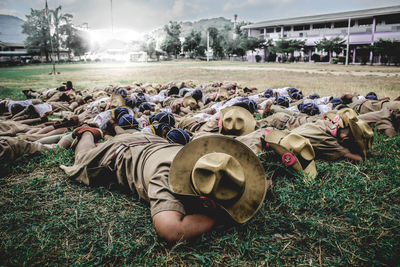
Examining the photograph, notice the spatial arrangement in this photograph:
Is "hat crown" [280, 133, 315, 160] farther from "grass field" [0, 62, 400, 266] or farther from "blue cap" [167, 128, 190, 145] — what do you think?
"blue cap" [167, 128, 190, 145]

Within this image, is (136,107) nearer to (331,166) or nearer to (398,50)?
(331,166)

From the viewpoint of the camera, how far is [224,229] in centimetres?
198

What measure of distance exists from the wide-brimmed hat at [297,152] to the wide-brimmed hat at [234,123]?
0.74 m

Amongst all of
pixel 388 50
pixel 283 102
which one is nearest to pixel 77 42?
pixel 388 50

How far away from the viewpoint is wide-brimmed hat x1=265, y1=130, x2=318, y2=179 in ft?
8.36

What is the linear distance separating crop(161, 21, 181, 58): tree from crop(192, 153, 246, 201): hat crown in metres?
60.7

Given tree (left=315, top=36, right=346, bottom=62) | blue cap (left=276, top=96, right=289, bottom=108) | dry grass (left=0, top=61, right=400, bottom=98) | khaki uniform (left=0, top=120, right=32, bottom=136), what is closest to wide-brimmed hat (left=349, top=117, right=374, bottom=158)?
blue cap (left=276, top=96, right=289, bottom=108)

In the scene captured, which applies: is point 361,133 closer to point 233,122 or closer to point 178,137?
point 233,122

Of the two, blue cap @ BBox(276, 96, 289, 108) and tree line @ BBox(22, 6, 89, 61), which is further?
tree line @ BBox(22, 6, 89, 61)

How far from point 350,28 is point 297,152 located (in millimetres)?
39394

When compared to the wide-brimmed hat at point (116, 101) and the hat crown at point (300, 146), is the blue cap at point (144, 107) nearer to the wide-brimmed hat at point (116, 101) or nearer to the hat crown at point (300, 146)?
the wide-brimmed hat at point (116, 101)

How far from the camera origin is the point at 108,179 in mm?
2639

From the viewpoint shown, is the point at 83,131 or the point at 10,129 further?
the point at 10,129

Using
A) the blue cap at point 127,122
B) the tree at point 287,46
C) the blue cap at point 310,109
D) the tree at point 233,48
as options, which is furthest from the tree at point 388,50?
the blue cap at point 127,122
